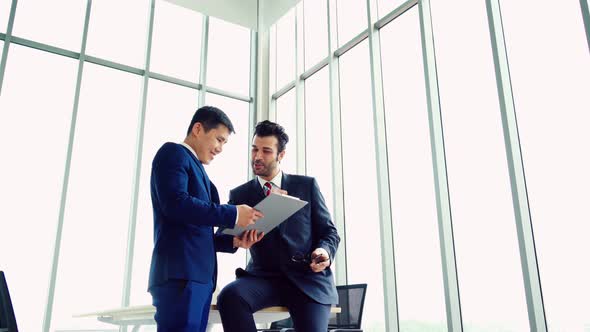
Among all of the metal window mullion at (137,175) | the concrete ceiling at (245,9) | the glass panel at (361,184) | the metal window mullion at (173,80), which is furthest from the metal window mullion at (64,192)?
the glass panel at (361,184)

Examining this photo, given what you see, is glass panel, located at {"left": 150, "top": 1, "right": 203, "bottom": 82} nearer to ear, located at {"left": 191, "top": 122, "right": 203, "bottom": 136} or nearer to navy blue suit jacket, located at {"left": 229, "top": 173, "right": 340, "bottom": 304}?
navy blue suit jacket, located at {"left": 229, "top": 173, "right": 340, "bottom": 304}

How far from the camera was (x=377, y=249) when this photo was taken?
156 inches

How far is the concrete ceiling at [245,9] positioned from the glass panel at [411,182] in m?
1.80

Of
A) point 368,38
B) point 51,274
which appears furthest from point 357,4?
point 51,274

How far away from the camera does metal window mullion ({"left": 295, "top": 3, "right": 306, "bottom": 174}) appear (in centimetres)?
507

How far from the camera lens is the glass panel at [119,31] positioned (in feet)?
16.4

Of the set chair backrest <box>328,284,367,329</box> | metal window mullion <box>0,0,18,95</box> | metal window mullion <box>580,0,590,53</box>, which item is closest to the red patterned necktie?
chair backrest <box>328,284,367,329</box>

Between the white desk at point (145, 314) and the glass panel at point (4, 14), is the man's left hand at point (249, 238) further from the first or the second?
the glass panel at point (4, 14)

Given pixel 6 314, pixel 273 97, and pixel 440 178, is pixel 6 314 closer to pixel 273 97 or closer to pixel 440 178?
pixel 440 178

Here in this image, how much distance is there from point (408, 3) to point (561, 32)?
136cm

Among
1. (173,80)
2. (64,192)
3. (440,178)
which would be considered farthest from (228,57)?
(440,178)

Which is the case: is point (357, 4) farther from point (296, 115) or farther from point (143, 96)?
point (143, 96)

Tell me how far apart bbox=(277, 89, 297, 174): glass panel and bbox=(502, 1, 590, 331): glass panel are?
2.53 m

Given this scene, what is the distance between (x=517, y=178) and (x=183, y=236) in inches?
83.5
